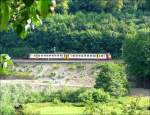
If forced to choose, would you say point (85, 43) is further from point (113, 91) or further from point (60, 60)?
point (113, 91)

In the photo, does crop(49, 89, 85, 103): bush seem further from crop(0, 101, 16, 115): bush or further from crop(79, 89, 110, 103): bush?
crop(0, 101, 16, 115): bush

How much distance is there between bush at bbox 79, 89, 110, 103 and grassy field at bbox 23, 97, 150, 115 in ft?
1.16

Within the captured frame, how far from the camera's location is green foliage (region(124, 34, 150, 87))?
2919 centimetres

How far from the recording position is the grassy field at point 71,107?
22.8 metres

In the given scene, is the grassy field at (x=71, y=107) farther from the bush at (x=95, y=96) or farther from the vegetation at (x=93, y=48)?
the bush at (x=95, y=96)

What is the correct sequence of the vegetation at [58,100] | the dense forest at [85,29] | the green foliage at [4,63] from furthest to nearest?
the dense forest at [85,29], the vegetation at [58,100], the green foliage at [4,63]

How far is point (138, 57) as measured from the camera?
2931 cm

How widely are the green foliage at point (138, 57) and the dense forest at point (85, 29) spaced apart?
11.8 feet

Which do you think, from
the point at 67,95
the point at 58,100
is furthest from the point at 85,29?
A: the point at 58,100

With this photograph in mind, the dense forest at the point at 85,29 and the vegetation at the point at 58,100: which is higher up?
the dense forest at the point at 85,29

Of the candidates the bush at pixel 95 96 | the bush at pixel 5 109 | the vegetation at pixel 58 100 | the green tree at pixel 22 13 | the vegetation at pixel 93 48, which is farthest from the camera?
the bush at pixel 95 96

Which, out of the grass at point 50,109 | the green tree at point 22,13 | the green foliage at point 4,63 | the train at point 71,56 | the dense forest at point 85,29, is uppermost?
the green tree at point 22,13

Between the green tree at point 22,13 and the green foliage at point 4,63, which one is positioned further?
the green foliage at point 4,63

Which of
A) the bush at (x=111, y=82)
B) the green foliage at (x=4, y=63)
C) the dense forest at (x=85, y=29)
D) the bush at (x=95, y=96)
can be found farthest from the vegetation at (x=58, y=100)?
the green foliage at (x=4, y=63)
